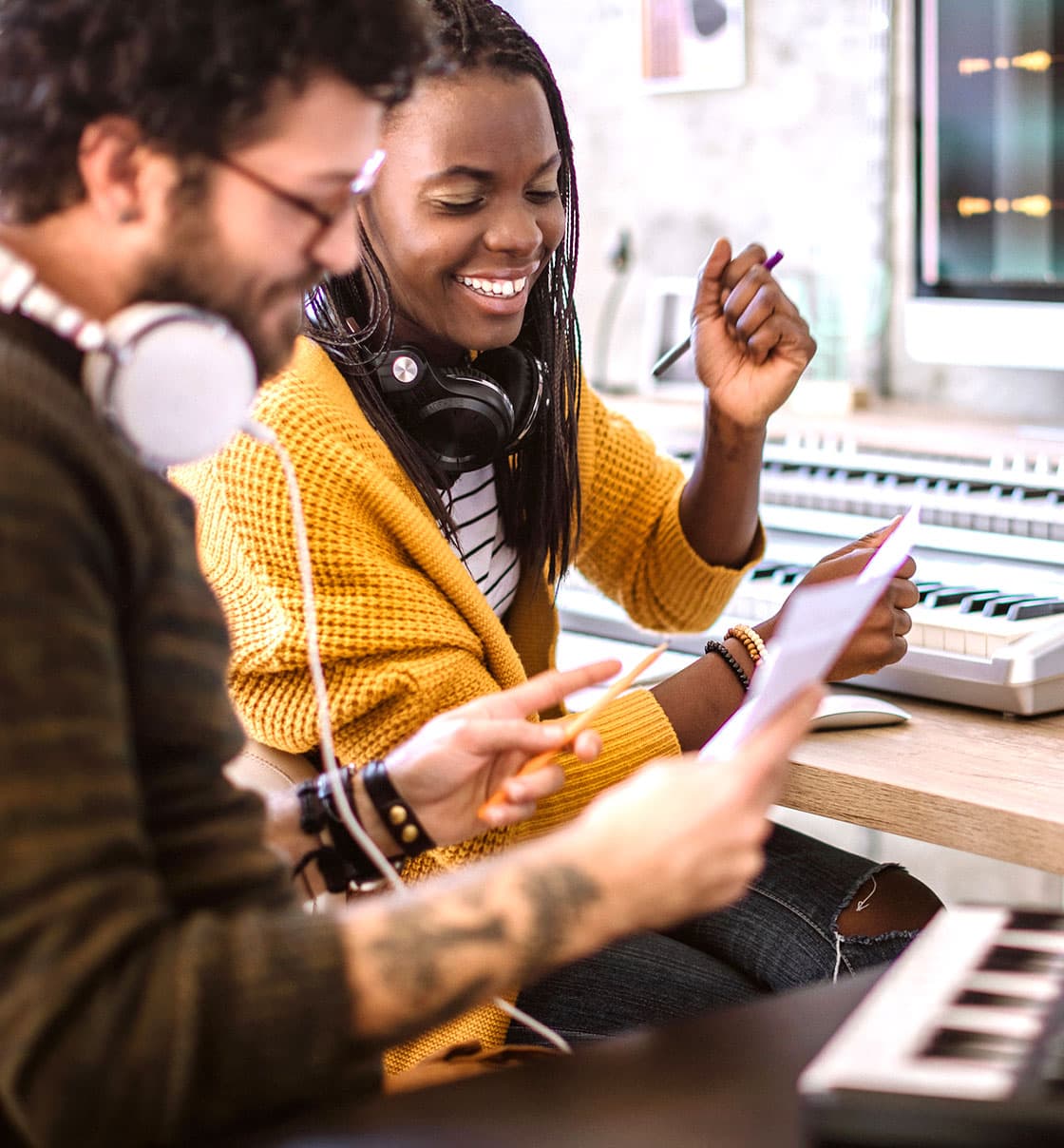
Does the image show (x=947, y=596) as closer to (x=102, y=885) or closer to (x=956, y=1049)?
(x=956, y=1049)

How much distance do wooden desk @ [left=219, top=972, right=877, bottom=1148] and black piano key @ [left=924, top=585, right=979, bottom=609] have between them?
2.24 feet

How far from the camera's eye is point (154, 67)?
Answer: 0.65 m

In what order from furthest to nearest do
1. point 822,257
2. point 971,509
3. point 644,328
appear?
point 644,328, point 822,257, point 971,509

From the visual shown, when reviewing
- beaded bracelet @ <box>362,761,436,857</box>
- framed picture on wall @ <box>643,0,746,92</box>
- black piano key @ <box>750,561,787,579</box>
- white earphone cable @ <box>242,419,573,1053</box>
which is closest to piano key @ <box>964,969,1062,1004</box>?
white earphone cable @ <box>242,419,573,1053</box>

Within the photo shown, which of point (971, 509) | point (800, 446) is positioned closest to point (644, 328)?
point (800, 446)

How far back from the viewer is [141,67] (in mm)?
653

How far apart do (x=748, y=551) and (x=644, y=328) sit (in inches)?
62.4

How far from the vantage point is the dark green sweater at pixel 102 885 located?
0.57 m

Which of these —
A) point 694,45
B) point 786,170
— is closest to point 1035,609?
point 786,170

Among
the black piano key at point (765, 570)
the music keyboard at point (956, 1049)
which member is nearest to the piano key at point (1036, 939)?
the music keyboard at point (956, 1049)

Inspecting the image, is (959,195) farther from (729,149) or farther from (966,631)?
(966,631)

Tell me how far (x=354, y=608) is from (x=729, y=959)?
0.49 metres

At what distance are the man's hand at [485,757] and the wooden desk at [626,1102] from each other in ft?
0.69

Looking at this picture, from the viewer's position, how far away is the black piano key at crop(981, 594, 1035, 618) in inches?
51.3
